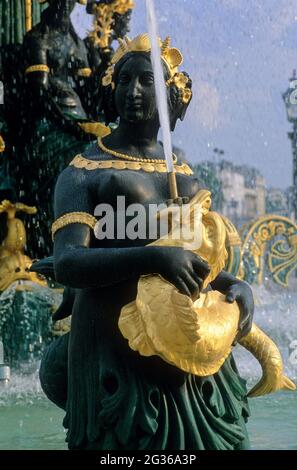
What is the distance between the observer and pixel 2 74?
30.2 feet

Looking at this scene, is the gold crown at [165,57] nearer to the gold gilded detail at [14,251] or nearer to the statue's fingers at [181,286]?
the statue's fingers at [181,286]

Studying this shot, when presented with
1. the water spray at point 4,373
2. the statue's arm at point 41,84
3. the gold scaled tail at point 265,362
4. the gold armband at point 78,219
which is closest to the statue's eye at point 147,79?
the gold armband at point 78,219

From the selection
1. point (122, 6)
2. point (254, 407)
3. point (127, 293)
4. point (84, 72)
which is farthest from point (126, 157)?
point (122, 6)

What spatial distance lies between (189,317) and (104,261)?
1.05 feet

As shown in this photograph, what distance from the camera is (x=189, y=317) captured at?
3.00m

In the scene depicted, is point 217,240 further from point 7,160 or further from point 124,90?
point 7,160

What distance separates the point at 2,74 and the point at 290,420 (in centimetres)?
445

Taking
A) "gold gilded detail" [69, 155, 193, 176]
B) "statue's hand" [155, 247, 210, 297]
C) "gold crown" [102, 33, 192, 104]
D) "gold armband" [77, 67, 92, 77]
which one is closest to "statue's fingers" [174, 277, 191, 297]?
"statue's hand" [155, 247, 210, 297]

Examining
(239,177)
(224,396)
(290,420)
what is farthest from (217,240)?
(239,177)

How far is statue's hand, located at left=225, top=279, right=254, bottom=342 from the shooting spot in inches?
131

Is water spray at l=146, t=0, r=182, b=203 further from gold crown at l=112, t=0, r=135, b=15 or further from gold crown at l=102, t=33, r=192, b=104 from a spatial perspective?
gold crown at l=112, t=0, r=135, b=15

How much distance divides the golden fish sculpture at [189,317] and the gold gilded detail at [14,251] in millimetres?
5791

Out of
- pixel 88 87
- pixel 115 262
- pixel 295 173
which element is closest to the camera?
pixel 115 262
